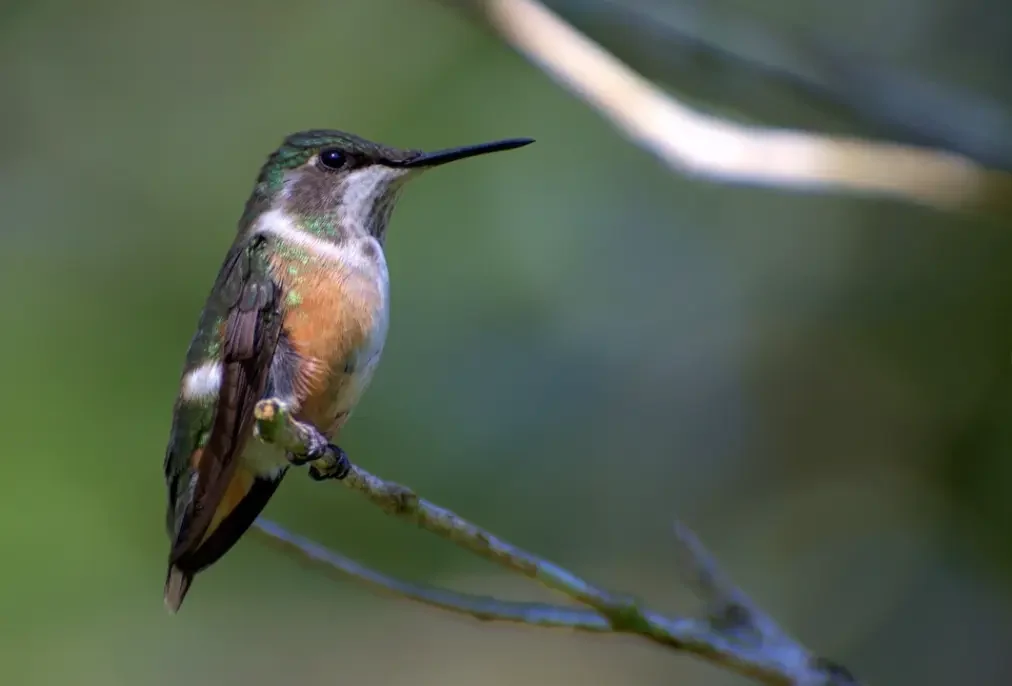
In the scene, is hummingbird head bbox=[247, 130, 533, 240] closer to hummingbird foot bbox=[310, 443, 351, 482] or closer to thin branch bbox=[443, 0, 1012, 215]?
thin branch bbox=[443, 0, 1012, 215]

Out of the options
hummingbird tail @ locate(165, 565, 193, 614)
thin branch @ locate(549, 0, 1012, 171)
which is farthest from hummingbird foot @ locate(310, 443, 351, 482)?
thin branch @ locate(549, 0, 1012, 171)

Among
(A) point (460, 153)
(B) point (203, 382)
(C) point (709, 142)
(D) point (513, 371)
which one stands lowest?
(D) point (513, 371)

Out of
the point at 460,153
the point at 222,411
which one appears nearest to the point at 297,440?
the point at 222,411

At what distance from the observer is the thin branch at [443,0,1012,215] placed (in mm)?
1602

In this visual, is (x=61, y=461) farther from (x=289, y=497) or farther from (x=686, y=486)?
(x=686, y=486)

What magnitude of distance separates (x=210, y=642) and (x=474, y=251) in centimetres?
222

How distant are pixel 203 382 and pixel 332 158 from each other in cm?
66

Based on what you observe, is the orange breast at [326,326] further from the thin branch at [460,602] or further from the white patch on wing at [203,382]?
the thin branch at [460,602]

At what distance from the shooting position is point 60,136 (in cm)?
612

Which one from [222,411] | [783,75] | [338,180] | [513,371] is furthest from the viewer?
[513,371]

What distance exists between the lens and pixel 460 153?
2.37 metres

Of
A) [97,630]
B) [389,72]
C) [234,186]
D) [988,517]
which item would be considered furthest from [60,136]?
[988,517]

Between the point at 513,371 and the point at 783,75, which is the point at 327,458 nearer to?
the point at 783,75

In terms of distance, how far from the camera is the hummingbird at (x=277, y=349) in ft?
7.29
